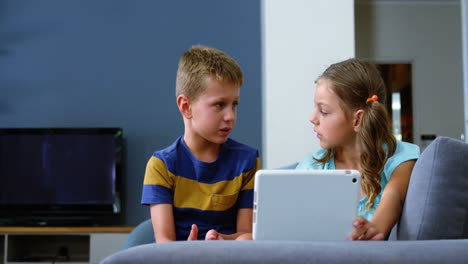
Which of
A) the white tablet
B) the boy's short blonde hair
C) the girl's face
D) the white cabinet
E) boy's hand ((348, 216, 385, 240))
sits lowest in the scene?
the white cabinet

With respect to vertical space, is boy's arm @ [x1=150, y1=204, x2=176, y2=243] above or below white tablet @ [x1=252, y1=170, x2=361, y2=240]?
below

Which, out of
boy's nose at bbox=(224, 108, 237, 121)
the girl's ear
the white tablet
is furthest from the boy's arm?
the girl's ear

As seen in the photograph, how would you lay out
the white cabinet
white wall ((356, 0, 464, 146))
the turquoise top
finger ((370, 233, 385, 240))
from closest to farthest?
finger ((370, 233, 385, 240))
the turquoise top
the white cabinet
white wall ((356, 0, 464, 146))

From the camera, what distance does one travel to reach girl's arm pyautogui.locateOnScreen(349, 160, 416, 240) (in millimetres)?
1178

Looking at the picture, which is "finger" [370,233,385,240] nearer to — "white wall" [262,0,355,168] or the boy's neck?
the boy's neck

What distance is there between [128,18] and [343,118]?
326cm

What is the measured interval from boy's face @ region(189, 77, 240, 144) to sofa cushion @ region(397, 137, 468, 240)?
56cm

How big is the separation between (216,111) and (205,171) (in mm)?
166

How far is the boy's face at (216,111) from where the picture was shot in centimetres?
158

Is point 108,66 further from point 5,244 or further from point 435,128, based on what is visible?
point 435,128

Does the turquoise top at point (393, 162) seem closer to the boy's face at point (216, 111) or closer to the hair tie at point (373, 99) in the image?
the hair tie at point (373, 99)

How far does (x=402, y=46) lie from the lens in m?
6.28

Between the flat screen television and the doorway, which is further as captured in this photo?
the doorway

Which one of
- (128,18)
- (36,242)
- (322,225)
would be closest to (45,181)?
(36,242)
